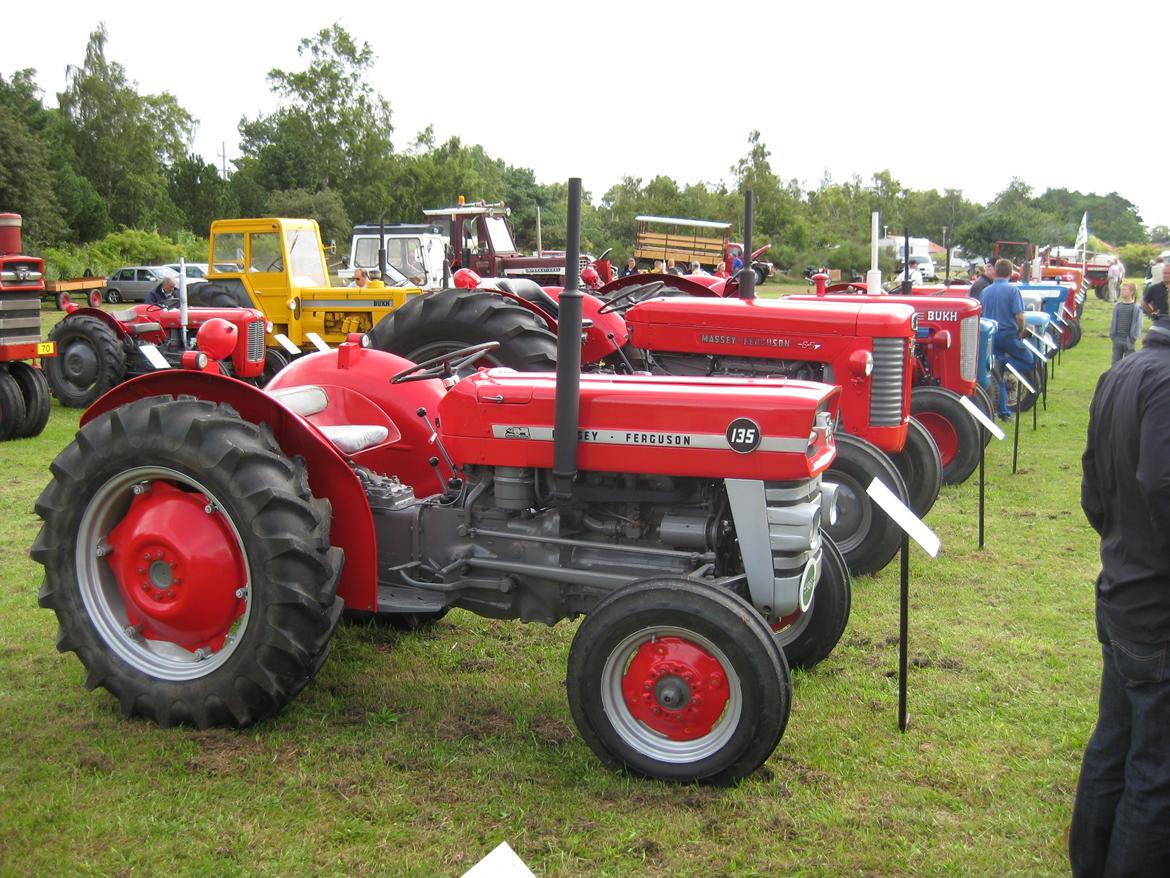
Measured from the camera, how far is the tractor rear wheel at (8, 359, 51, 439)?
29.4ft

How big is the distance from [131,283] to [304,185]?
21539mm

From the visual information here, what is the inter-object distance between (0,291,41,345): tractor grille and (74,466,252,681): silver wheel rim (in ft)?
19.5

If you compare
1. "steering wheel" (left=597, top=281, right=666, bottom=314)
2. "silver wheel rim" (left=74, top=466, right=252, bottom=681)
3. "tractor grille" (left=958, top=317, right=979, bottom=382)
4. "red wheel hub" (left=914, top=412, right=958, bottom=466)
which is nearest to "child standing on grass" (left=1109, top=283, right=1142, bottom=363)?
"tractor grille" (left=958, top=317, right=979, bottom=382)

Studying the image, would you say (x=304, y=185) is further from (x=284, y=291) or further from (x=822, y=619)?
(x=822, y=619)

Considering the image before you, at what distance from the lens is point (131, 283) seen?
1143 inches

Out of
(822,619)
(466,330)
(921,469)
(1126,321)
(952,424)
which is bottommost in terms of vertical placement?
(822,619)

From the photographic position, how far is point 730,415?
332 cm

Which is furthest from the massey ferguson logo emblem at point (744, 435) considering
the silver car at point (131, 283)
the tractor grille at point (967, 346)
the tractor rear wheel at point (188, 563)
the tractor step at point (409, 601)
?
the silver car at point (131, 283)

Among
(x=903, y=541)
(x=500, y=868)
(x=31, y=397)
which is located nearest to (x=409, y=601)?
(x=903, y=541)

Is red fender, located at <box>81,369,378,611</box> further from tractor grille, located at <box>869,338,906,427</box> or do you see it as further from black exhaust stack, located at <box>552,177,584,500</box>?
tractor grille, located at <box>869,338,906,427</box>

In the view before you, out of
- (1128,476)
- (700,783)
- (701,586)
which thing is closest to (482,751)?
(700,783)

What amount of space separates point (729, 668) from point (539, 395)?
42.0 inches

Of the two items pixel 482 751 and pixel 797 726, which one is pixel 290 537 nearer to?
pixel 482 751

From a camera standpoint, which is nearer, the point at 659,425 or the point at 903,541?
the point at 659,425
